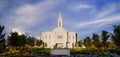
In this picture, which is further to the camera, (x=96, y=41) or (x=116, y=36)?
(x=96, y=41)

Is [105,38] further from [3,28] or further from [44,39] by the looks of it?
[44,39]

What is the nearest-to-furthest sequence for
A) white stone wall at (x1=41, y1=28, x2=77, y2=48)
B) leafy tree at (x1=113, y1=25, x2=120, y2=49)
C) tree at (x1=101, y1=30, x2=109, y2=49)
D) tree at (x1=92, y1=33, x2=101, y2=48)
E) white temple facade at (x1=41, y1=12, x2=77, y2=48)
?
leafy tree at (x1=113, y1=25, x2=120, y2=49)
tree at (x1=101, y1=30, x2=109, y2=49)
tree at (x1=92, y1=33, x2=101, y2=48)
white temple facade at (x1=41, y1=12, x2=77, y2=48)
white stone wall at (x1=41, y1=28, x2=77, y2=48)

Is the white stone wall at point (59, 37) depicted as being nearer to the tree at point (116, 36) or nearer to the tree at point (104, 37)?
the tree at point (104, 37)

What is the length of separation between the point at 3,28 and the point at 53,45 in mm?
68157

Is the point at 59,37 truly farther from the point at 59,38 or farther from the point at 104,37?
the point at 104,37

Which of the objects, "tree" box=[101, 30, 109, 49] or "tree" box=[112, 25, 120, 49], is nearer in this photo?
"tree" box=[112, 25, 120, 49]

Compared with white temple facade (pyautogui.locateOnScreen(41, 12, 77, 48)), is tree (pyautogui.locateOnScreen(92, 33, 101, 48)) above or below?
below

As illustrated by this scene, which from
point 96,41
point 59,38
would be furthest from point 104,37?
point 59,38

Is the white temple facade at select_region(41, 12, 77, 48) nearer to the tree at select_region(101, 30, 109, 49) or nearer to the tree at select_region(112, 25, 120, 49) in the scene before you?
the tree at select_region(101, 30, 109, 49)

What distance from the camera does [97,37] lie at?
4697cm

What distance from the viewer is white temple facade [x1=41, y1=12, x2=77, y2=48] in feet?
331

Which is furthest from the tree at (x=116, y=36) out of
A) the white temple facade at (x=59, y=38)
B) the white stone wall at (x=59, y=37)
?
the white stone wall at (x=59, y=37)

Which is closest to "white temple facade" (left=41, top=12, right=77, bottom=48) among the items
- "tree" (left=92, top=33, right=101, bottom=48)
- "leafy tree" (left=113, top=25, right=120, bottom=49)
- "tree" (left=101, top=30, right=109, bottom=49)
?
"tree" (left=92, top=33, right=101, bottom=48)

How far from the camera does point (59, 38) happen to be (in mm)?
101688
